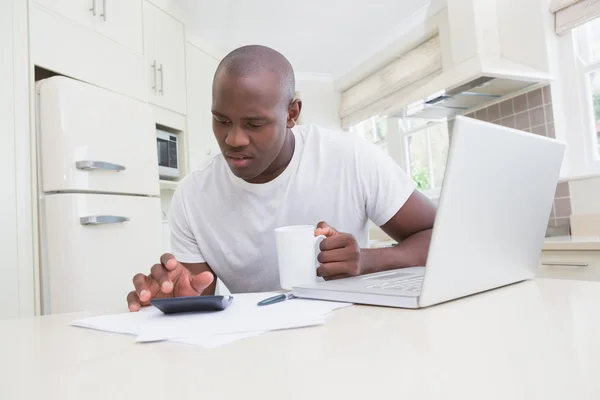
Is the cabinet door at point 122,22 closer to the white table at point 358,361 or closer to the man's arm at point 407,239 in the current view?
the man's arm at point 407,239

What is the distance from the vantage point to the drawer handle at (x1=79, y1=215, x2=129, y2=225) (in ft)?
6.59

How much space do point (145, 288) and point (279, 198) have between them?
48 centimetres

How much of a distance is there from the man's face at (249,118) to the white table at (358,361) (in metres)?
0.55

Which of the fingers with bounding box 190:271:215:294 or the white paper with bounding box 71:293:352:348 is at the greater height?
the fingers with bounding box 190:271:215:294

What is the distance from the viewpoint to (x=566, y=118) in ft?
8.54

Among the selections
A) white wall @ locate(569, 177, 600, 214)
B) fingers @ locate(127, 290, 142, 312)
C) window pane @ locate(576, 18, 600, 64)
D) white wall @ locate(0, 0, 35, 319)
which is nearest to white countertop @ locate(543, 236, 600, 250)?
white wall @ locate(569, 177, 600, 214)

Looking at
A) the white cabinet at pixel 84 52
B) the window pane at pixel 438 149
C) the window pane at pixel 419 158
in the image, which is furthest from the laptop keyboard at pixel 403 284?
the window pane at pixel 419 158

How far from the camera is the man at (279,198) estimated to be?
110 cm

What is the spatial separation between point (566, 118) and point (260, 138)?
88.4 inches

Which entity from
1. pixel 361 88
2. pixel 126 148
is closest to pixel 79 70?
pixel 126 148

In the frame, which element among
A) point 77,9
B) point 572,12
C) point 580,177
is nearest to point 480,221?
point 580,177

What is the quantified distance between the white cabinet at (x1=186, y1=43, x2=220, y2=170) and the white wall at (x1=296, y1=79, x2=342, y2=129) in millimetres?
1223

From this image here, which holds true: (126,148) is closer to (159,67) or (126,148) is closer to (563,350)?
(159,67)

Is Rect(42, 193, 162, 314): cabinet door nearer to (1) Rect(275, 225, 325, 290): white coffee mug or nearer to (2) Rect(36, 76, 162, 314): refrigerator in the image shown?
(2) Rect(36, 76, 162, 314): refrigerator
